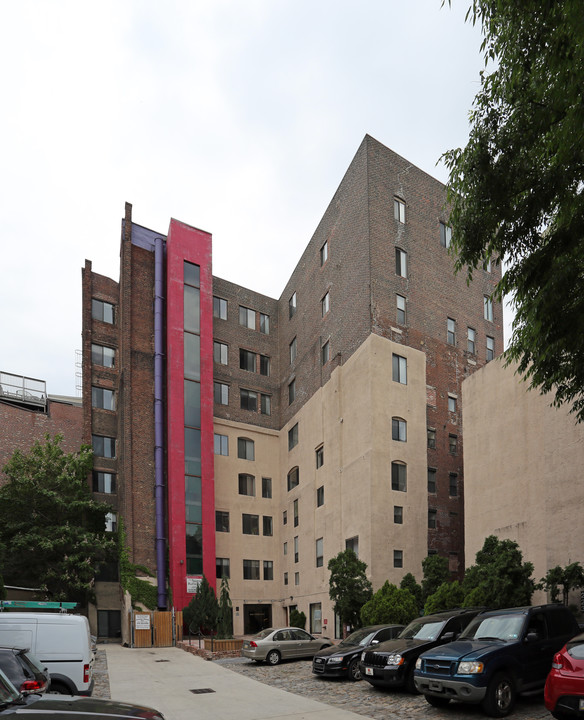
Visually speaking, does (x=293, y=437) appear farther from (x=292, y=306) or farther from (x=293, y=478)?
(x=292, y=306)

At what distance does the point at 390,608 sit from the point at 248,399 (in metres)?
25.7

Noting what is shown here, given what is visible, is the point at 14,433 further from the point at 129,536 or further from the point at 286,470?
the point at 286,470

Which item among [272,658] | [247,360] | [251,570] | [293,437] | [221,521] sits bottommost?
[272,658]

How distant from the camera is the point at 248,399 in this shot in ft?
165

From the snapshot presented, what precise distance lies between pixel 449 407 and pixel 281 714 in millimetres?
27894

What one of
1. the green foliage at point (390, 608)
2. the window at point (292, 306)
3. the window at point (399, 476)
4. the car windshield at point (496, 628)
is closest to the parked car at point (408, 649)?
the car windshield at point (496, 628)

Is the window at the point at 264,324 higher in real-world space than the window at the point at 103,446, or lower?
higher

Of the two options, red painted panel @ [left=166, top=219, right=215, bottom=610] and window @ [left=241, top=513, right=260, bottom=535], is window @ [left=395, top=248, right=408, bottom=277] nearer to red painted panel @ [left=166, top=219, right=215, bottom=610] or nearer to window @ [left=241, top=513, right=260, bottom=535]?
red painted panel @ [left=166, top=219, right=215, bottom=610]

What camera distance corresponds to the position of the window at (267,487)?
49031 mm

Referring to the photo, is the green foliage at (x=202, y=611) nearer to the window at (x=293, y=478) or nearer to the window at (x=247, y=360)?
the window at (x=293, y=478)

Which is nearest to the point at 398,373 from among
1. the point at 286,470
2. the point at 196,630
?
the point at 286,470

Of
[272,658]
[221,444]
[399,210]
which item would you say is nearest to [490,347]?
[399,210]

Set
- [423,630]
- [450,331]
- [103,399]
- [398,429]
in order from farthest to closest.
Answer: [103,399] < [450,331] < [398,429] < [423,630]

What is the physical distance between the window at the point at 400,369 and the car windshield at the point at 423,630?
803 inches
